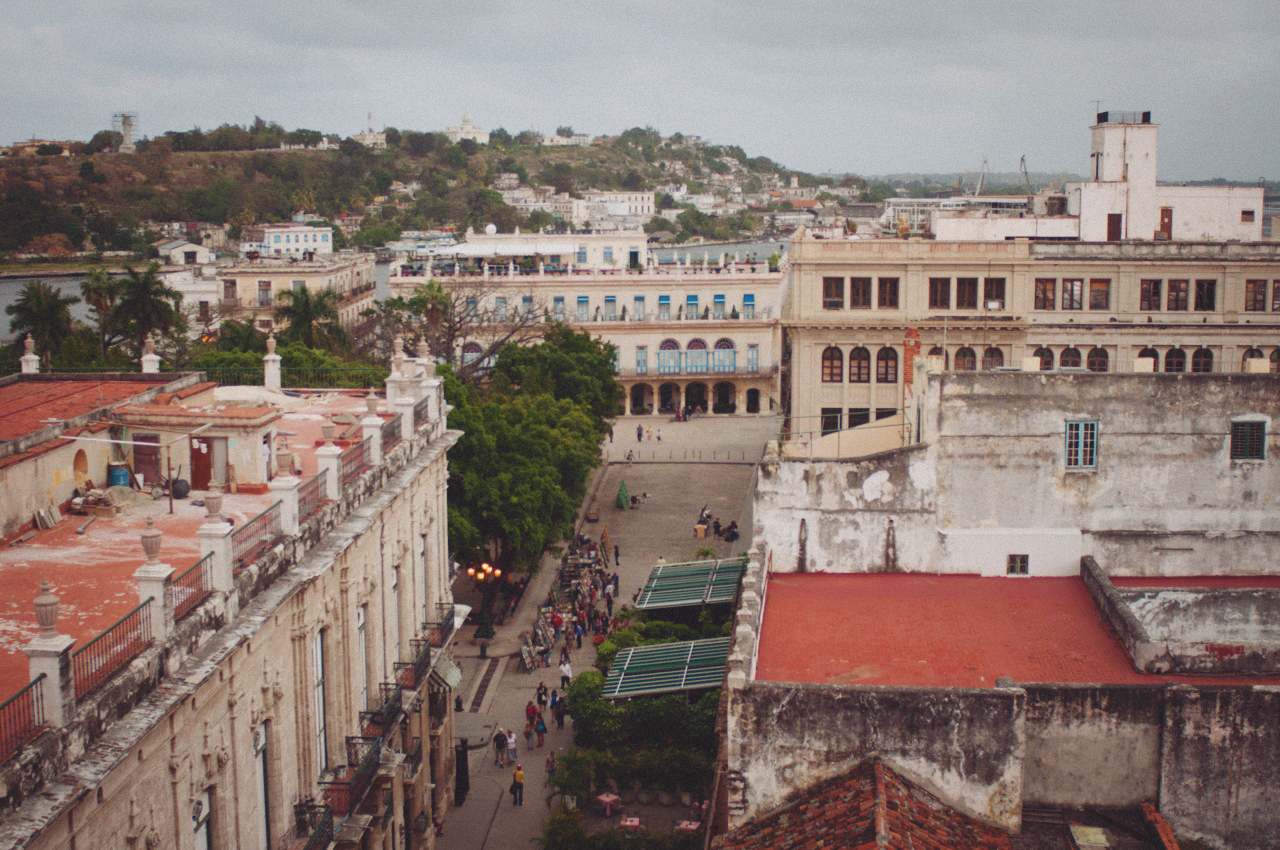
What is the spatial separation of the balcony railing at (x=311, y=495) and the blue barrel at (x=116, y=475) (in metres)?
3.59

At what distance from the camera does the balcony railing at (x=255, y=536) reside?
16.7 m

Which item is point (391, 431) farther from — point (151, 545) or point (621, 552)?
point (621, 552)

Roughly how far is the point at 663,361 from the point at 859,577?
51800 mm

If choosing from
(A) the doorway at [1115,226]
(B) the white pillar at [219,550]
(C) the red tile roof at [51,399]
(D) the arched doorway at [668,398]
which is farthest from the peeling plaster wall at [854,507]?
(D) the arched doorway at [668,398]

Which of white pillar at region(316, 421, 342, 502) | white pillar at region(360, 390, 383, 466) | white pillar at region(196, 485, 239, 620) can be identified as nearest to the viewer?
white pillar at region(196, 485, 239, 620)

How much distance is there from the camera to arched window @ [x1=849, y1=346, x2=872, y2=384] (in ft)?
182

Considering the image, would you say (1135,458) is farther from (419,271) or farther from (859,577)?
(419,271)

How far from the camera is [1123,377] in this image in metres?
25.9

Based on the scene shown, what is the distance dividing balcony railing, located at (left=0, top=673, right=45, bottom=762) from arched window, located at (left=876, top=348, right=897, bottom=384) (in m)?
46.2

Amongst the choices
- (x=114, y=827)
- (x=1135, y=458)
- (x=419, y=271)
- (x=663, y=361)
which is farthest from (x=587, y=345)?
(x=114, y=827)

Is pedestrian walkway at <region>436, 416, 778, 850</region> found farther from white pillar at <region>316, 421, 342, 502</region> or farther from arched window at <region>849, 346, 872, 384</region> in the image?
white pillar at <region>316, 421, 342, 502</region>

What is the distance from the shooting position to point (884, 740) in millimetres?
18391

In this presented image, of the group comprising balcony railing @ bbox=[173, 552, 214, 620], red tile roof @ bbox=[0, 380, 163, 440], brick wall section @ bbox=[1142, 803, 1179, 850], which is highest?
red tile roof @ bbox=[0, 380, 163, 440]

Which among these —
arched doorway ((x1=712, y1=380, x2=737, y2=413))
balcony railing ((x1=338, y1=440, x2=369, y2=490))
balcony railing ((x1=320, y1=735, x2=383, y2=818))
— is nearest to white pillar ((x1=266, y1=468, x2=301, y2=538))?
balcony railing ((x1=338, y1=440, x2=369, y2=490))
